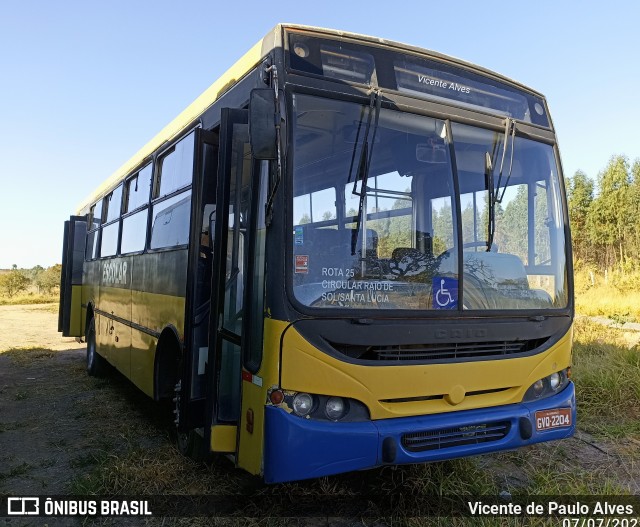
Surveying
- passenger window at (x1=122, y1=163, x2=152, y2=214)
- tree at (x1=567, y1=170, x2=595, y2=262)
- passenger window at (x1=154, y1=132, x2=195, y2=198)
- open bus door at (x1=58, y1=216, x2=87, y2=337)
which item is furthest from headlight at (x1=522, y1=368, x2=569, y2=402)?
tree at (x1=567, y1=170, x2=595, y2=262)

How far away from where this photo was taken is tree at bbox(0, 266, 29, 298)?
112 ft

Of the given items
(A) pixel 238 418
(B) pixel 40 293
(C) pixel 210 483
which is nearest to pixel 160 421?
(C) pixel 210 483

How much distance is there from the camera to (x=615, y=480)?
14.6 ft

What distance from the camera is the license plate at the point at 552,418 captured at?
3.84 meters

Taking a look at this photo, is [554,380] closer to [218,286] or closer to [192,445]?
[218,286]

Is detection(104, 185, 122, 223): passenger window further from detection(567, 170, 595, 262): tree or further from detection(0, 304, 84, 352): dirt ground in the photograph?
detection(567, 170, 595, 262): tree

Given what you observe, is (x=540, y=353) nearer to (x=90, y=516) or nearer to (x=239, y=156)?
(x=239, y=156)

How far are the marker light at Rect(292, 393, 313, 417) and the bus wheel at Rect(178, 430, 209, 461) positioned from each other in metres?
1.17

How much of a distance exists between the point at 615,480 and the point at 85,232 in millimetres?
9028

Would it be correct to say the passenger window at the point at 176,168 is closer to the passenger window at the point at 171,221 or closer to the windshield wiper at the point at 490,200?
the passenger window at the point at 171,221

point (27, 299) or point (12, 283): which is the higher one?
point (12, 283)

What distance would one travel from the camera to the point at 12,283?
113 feet

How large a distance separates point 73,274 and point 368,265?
8254 millimetres

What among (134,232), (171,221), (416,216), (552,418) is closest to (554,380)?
(552,418)
